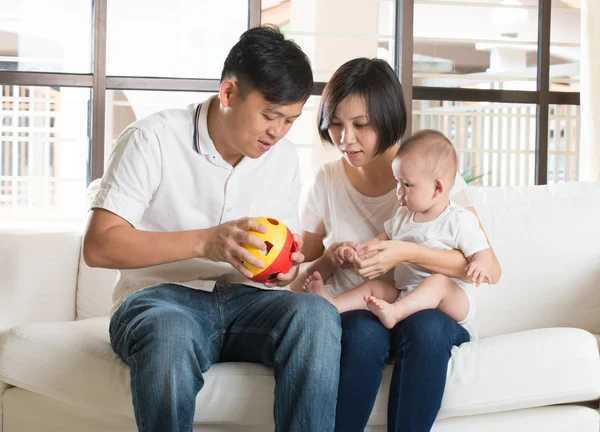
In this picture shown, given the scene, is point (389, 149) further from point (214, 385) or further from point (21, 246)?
point (21, 246)

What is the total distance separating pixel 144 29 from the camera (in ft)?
12.2

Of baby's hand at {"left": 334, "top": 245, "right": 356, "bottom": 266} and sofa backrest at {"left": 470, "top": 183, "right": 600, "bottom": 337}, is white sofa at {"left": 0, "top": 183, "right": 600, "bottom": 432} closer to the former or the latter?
sofa backrest at {"left": 470, "top": 183, "right": 600, "bottom": 337}

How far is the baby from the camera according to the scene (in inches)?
77.6

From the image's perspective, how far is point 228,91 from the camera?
183 cm

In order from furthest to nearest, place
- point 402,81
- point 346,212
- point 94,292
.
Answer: point 402,81
point 94,292
point 346,212

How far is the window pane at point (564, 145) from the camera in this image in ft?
14.3

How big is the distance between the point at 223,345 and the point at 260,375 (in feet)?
0.43

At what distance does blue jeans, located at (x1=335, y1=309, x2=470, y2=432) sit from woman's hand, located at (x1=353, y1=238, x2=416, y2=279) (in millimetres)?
162

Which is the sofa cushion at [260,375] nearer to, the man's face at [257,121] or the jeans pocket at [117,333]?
the jeans pocket at [117,333]

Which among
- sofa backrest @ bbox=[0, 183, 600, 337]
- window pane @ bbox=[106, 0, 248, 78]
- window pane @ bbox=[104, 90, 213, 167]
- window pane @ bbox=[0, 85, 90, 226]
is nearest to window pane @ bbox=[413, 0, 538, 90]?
window pane @ bbox=[106, 0, 248, 78]

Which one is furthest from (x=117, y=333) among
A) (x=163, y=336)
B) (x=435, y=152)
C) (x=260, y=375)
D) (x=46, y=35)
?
(x=46, y=35)

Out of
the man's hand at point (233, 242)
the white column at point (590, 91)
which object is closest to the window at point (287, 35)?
the white column at point (590, 91)

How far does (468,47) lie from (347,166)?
2.21 metres

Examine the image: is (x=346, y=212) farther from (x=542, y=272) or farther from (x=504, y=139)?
(x=504, y=139)
